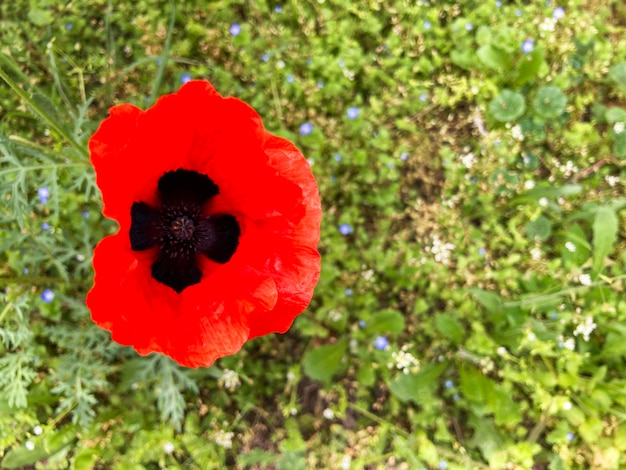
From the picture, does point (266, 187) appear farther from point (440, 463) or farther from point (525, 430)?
point (525, 430)

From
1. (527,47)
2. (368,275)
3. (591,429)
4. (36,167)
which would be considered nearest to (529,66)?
(527,47)

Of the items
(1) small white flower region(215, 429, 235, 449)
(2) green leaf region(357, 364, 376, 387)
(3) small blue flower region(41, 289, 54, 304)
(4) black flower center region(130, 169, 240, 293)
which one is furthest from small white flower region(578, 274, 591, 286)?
(3) small blue flower region(41, 289, 54, 304)

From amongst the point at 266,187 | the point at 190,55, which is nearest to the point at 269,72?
the point at 190,55

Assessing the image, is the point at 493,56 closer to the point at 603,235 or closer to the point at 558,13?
the point at 558,13

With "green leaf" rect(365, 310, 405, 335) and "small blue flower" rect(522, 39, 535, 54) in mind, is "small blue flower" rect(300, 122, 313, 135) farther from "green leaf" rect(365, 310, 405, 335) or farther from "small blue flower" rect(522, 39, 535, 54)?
"small blue flower" rect(522, 39, 535, 54)

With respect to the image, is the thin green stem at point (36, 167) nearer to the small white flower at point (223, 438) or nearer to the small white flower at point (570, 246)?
the small white flower at point (223, 438)

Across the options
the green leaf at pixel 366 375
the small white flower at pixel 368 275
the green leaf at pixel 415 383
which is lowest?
the green leaf at pixel 415 383

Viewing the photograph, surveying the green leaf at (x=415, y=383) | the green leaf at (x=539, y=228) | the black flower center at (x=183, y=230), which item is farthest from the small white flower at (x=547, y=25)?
the black flower center at (x=183, y=230)
